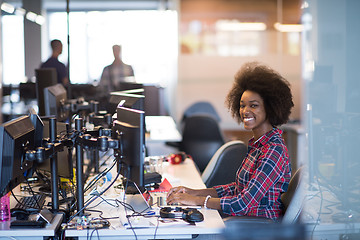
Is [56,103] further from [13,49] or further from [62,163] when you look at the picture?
[13,49]

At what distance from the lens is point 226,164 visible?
3463 millimetres

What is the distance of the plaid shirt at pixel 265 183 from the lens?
254 centimetres

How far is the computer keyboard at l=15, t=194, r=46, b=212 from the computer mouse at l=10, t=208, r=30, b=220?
0.06 metres

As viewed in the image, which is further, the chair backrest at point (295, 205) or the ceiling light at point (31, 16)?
the ceiling light at point (31, 16)

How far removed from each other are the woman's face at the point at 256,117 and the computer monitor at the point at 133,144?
77 cm

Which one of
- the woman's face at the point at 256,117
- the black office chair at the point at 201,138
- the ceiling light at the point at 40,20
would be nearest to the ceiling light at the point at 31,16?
the ceiling light at the point at 40,20

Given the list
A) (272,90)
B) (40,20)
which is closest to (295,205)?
(272,90)

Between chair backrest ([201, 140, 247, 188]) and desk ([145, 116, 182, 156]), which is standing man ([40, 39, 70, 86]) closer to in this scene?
desk ([145, 116, 182, 156])

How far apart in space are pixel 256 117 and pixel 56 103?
58.1 inches

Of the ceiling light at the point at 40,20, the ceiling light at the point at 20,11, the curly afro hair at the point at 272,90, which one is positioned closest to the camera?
the curly afro hair at the point at 272,90

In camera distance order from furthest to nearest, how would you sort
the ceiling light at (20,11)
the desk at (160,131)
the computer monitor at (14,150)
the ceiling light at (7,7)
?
1. the ceiling light at (20,11)
2. the ceiling light at (7,7)
3. the desk at (160,131)
4. the computer monitor at (14,150)

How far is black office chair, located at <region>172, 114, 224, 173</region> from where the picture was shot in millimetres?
5094

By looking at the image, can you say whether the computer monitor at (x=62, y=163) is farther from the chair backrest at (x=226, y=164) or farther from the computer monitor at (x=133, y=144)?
the chair backrest at (x=226, y=164)

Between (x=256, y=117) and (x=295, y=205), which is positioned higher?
(x=256, y=117)
